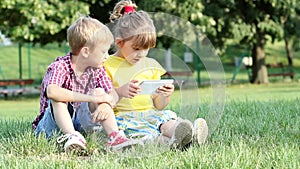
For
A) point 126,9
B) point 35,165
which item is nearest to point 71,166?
point 35,165

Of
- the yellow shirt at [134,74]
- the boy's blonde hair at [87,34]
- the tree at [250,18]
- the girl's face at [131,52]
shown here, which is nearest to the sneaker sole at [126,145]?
the yellow shirt at [134,74]

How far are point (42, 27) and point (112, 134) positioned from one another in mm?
11446

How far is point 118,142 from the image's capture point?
399cm

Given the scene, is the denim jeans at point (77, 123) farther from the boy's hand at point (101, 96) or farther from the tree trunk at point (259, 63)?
the tree trunk at point (259, 63)

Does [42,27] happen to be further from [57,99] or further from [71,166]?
[71,166]

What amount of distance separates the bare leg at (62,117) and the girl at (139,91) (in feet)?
1.29

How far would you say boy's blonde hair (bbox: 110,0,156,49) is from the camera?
4.06m

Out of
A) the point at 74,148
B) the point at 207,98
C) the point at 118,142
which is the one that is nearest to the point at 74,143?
the point at 74,148

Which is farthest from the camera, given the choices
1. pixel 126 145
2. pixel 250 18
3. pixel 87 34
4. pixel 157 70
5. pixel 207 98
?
pixel 250 18

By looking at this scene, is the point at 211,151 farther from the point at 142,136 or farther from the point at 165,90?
the point at 142,136

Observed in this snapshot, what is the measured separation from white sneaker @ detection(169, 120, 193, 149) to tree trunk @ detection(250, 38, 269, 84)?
17865 mm

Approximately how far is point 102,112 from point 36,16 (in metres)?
11.2

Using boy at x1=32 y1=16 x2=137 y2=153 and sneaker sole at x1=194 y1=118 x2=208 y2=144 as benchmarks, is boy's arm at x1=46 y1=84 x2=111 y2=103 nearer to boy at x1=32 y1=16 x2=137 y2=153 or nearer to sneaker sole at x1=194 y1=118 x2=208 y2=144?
boy at x1=32 y1=16 x2=137 y2=153

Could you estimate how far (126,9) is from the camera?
4.64 meters
